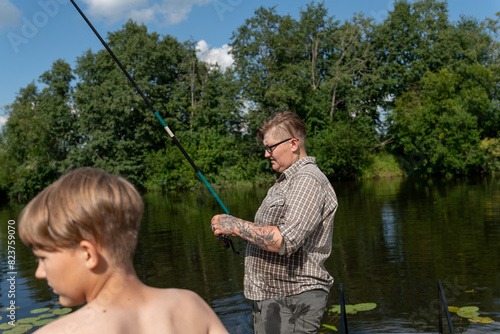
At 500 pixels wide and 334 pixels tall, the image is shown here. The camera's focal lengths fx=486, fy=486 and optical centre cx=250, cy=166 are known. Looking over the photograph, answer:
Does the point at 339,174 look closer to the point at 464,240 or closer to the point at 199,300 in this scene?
the point at 464,240

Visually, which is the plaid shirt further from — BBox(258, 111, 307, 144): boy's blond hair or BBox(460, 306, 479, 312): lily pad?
BBox(460, 306, 479, 312): lily pad

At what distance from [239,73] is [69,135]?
13127mm

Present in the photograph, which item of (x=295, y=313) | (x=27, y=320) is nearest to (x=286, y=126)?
(x=295, y=313)

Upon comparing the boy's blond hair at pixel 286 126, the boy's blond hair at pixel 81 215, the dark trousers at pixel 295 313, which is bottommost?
the dark trousers at pixel 295 313

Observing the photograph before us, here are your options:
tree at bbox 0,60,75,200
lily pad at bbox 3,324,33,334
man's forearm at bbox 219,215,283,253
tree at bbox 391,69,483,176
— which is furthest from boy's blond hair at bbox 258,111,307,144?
tree at bbox 0,60,75,200

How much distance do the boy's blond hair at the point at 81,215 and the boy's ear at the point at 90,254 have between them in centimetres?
1

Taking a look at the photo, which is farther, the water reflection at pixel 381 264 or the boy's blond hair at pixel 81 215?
the water reflection at pixel 381 264

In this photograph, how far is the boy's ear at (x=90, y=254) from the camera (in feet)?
3.33

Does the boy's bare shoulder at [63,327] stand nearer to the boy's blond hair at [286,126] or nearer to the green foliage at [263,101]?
the boy's blond hair at [286,126]

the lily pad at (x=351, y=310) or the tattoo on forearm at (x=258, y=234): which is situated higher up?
the tattoo on forearm at (x=258, y=234)

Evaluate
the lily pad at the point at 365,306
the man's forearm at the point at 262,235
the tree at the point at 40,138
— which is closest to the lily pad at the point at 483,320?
the lily pad at the point at 365,306

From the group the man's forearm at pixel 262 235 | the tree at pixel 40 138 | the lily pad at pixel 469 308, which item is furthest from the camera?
the tree at pixel 40 138

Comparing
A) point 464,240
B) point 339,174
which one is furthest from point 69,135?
point 464,240

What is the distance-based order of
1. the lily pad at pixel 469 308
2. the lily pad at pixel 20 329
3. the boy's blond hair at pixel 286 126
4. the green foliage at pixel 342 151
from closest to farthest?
the boy's blond hair at pixel 286 126 → the lily pad at pixel 469 308 → the lily pad at pixel 20 329 → the green foliage at pixel 342 151
